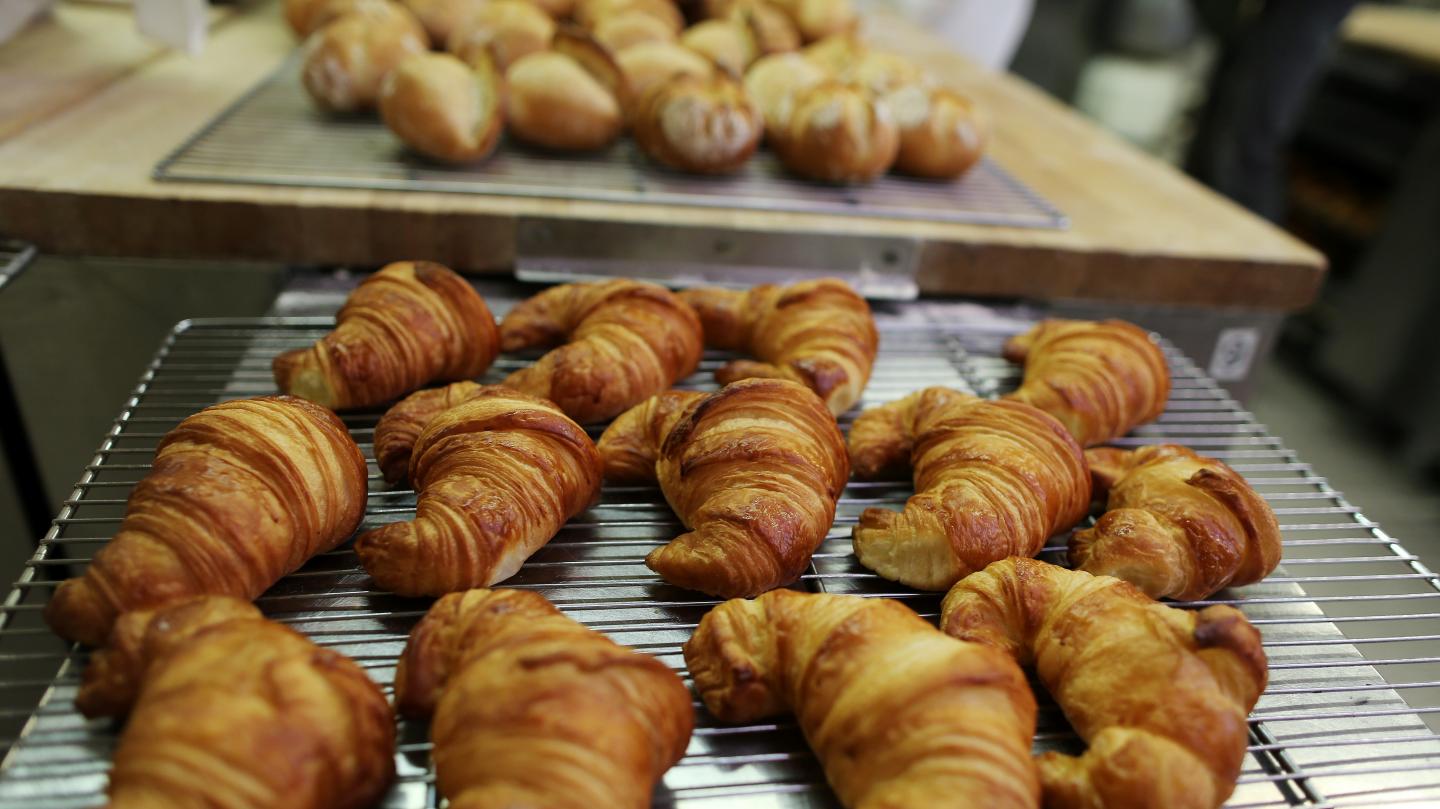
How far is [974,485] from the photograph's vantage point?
115 centimetres

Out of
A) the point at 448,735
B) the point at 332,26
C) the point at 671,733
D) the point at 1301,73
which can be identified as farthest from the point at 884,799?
the point at 1301,73

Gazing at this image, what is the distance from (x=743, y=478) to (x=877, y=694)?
0.33 meters

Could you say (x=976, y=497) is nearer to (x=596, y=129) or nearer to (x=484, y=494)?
(x=484, y=494)

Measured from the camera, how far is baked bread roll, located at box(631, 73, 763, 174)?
200 centimetres

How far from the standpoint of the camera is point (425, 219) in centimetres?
180

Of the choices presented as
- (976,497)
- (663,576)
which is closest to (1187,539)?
(976,497)

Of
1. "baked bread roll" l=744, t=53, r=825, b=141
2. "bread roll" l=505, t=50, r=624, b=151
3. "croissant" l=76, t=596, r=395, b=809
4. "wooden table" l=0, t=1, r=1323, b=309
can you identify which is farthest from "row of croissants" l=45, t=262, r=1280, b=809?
"baked bread roll" l=744, t=53, r=825, b=141

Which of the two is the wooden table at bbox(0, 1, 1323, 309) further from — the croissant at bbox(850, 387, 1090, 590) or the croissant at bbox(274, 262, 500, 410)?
the croissant at bbox(850, 387, 1090, 590)

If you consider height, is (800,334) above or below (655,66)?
below

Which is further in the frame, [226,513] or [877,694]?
[226,513]

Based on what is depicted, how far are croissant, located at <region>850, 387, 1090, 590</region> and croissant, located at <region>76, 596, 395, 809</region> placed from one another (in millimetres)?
585

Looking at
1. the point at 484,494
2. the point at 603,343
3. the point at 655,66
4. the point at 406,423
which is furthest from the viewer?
the point at 655,66

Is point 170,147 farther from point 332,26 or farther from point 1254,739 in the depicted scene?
point 1254,739

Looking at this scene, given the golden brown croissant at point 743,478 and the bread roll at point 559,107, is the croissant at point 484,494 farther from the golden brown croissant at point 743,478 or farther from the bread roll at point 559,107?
the bread roll at point 559,107
